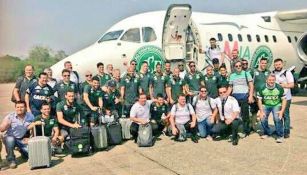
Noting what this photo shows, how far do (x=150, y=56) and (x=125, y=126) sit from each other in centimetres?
364

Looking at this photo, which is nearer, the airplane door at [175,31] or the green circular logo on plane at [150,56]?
the green circular logo on plane at [150,56]

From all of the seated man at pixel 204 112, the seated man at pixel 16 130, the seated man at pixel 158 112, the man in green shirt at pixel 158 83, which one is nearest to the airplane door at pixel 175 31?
the man in green shirt at pixel 158 83

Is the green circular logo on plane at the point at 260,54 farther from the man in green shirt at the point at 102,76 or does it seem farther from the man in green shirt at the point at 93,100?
the man in green shirt at the point at 93,100

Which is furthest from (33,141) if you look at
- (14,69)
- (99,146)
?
(14,69)

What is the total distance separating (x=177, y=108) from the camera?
8.30 metres

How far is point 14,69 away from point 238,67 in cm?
3521

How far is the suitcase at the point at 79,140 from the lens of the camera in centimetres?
703

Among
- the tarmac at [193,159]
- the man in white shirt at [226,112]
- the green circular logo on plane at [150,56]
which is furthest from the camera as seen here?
the green circular logo on plane at [150,56]

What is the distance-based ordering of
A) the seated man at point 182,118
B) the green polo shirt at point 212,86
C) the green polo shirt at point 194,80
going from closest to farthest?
the seated man at point 182,118, the green polo shirt at point 212,86, the green polo shirt at point 194,80

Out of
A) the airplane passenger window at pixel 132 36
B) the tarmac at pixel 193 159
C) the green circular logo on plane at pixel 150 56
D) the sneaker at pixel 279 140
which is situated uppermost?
the airplane passenger window at pixel 132 36

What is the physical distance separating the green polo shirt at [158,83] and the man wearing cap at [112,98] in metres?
0.97

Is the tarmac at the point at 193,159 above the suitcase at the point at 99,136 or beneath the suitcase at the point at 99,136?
beneath

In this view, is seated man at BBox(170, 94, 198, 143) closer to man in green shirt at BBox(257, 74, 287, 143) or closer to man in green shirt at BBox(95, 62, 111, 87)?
man in green shirt at BBox(257, 74, 287, 143)

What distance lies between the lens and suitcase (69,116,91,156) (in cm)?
703
